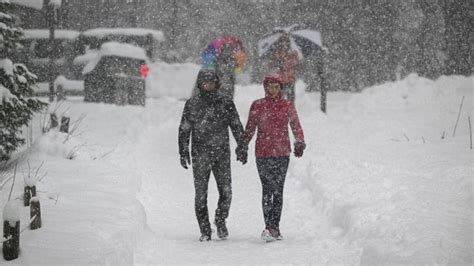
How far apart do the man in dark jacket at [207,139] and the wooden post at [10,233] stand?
2.16m

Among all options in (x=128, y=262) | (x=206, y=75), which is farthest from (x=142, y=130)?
(x=128, y=262)

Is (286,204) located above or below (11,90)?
below

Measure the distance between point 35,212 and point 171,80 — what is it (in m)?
16.9

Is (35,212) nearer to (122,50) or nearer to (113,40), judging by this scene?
(122,50)

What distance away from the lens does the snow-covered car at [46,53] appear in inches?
790

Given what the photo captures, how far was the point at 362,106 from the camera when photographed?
1858 centimetres

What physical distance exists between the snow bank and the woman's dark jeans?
15.3 meters

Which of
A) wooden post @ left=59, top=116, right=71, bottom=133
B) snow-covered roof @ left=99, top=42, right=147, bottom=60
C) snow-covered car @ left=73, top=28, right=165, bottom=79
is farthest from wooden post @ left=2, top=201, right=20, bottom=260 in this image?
snow-covered car @ left=73, top=28, right=165, bottom=79

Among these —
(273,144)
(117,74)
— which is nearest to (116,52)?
(117,74)

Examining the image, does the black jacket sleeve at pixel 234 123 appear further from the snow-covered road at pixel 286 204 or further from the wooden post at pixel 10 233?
the wooden post at pixel 10 233

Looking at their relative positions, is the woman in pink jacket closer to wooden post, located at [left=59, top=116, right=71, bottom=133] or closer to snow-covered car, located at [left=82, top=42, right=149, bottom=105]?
wooden post, located at [left=59, top=116, right=71, bottom=133]

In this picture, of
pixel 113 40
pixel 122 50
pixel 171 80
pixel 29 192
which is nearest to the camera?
pixel 29 192

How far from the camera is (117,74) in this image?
1827cm

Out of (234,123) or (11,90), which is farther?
(11,90)
